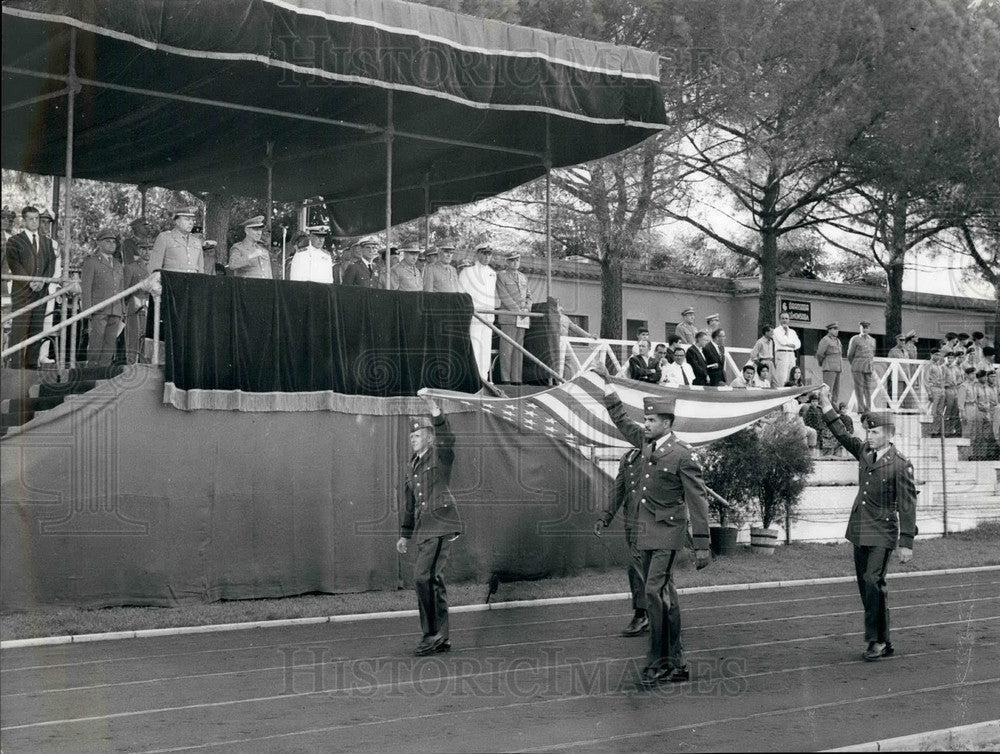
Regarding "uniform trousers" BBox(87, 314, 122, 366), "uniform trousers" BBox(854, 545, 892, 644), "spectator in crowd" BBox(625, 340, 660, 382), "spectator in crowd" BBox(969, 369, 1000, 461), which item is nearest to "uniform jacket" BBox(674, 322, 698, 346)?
"spectator in crowd" BBox(625, 340, 660, 382)

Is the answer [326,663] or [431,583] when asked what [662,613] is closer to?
[431,583]

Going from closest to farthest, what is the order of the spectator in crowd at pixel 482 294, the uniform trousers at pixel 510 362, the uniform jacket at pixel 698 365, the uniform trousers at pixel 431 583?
the uniform trousers at pixel 431 583
the spectator in crowd at pixel 482 294
the uniform trousers at pixel 510 362
the uniform jacket at pixel 698 365

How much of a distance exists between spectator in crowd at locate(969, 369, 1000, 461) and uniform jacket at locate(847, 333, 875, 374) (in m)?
2.79

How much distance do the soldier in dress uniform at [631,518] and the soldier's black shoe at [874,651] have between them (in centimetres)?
181

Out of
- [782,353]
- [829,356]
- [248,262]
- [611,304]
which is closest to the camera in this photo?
[248,262]

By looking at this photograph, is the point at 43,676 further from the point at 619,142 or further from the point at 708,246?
the point at 708,246

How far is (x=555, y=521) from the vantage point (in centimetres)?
1708

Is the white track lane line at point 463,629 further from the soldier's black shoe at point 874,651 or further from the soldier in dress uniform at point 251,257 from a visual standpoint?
the soldier in dress uniform at point 251,257

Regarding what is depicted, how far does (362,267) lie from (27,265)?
157 inches

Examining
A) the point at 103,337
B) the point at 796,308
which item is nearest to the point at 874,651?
the point at 103,337

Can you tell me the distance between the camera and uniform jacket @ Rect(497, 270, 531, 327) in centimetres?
1759

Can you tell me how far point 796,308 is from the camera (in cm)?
3597

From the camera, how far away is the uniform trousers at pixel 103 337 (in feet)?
47.6

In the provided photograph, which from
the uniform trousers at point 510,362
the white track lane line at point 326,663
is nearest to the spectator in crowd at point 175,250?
the uniform trousers at point 510,362
